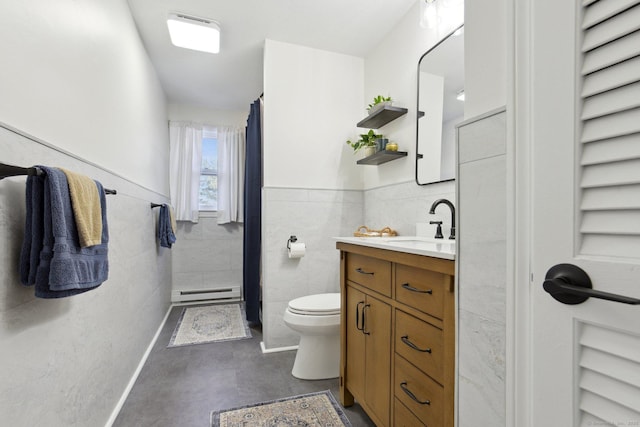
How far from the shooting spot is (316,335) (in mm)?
1985

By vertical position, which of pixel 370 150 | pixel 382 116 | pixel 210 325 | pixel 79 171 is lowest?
pixel 210 325

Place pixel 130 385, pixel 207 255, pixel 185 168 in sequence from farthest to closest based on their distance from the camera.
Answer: pixel 207 255 → pixel 185 168 → pixel 130 385

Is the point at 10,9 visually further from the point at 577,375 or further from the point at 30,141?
the point at 577,375

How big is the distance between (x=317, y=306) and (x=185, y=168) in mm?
2724

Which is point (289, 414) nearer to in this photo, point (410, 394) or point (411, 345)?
point (410, 394)

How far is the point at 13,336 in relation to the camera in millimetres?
860

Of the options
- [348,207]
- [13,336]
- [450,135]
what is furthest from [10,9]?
[348,207]

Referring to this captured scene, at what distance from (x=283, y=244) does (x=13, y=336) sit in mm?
1752

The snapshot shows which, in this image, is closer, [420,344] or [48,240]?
Result: [48,240]

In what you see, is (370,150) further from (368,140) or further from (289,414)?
(289,414)

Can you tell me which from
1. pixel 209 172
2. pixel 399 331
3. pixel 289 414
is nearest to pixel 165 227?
pixel 209 172

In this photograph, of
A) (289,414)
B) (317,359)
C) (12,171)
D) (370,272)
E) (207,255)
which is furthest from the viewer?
(207,255)

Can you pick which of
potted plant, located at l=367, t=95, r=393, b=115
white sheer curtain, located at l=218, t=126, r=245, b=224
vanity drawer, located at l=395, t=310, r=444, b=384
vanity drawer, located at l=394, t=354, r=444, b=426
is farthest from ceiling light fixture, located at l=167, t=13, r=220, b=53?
vanity drawer, located at l=394, t=354, r=444, b=426

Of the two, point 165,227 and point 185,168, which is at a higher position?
point 185,168
